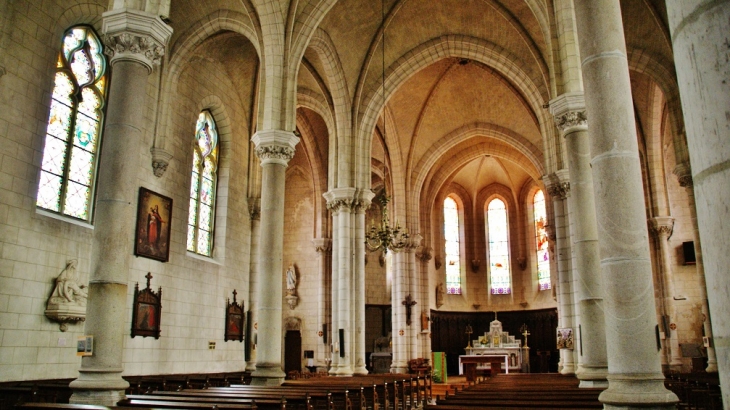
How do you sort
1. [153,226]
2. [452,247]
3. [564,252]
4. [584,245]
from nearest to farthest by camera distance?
[584,245] → [153,226] → [564,252] → [452,247]

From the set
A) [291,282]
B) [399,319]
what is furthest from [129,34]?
[291,282]

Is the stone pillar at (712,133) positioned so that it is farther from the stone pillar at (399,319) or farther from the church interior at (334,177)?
the stone pillar at (399,319)

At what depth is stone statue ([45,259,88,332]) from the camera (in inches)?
481

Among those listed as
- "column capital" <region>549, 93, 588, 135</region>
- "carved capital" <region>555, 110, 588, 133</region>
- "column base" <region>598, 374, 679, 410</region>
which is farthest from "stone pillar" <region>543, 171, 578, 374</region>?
"column base" <region>598, 374, 679, 410</region>

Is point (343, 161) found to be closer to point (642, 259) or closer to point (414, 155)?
point (414, 155)

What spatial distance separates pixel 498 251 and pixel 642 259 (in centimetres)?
2980

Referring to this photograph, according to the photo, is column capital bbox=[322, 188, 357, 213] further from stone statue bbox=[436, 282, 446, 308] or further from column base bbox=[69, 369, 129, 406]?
stone statue bbox=[436, 282, 446, 308]

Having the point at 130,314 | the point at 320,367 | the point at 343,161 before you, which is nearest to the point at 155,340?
the point at 130,314

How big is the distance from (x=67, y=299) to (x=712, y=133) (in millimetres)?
12778

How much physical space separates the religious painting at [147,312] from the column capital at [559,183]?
1231 centimetres

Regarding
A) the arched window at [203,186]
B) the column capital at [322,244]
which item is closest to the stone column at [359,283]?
the arched window at [203,186]

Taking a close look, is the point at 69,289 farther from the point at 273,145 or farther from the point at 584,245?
the point at 584,245

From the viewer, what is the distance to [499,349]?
27.9 meters

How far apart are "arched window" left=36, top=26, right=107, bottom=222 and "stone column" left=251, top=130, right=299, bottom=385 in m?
3.99
